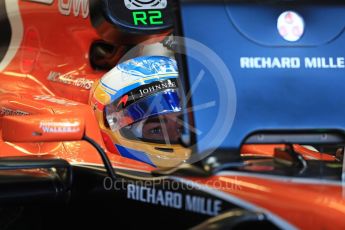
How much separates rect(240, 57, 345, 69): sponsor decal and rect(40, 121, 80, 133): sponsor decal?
403 mm

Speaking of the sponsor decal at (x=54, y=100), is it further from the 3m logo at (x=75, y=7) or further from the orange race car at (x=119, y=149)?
the 3m logo at (x=75, y=7)

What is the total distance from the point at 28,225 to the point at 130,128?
435 millimetres

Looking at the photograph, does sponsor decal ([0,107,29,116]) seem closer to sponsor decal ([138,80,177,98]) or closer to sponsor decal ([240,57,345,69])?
sponsor decal ([138,80,177,98])

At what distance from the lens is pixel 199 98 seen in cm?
141

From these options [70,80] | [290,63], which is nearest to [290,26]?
[290,63]

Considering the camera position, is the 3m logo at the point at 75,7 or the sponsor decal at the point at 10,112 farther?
the 3m logo at the point at 75,7

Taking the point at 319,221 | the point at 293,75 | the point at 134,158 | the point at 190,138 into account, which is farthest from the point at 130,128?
the point at 319,221

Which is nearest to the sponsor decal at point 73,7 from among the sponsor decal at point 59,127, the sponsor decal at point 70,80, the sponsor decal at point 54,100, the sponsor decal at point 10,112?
the sponsor decal at point 70,80

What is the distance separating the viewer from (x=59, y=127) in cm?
144

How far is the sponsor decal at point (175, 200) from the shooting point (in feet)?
4.60

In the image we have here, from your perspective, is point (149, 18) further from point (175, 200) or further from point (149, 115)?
point (175, 200)

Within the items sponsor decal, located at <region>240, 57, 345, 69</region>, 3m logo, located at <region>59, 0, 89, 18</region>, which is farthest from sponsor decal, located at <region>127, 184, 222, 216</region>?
3m logo, located at <region>59, 0, 89, 18</region>

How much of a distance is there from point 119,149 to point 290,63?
671mm

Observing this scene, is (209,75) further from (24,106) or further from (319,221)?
(24,106)
